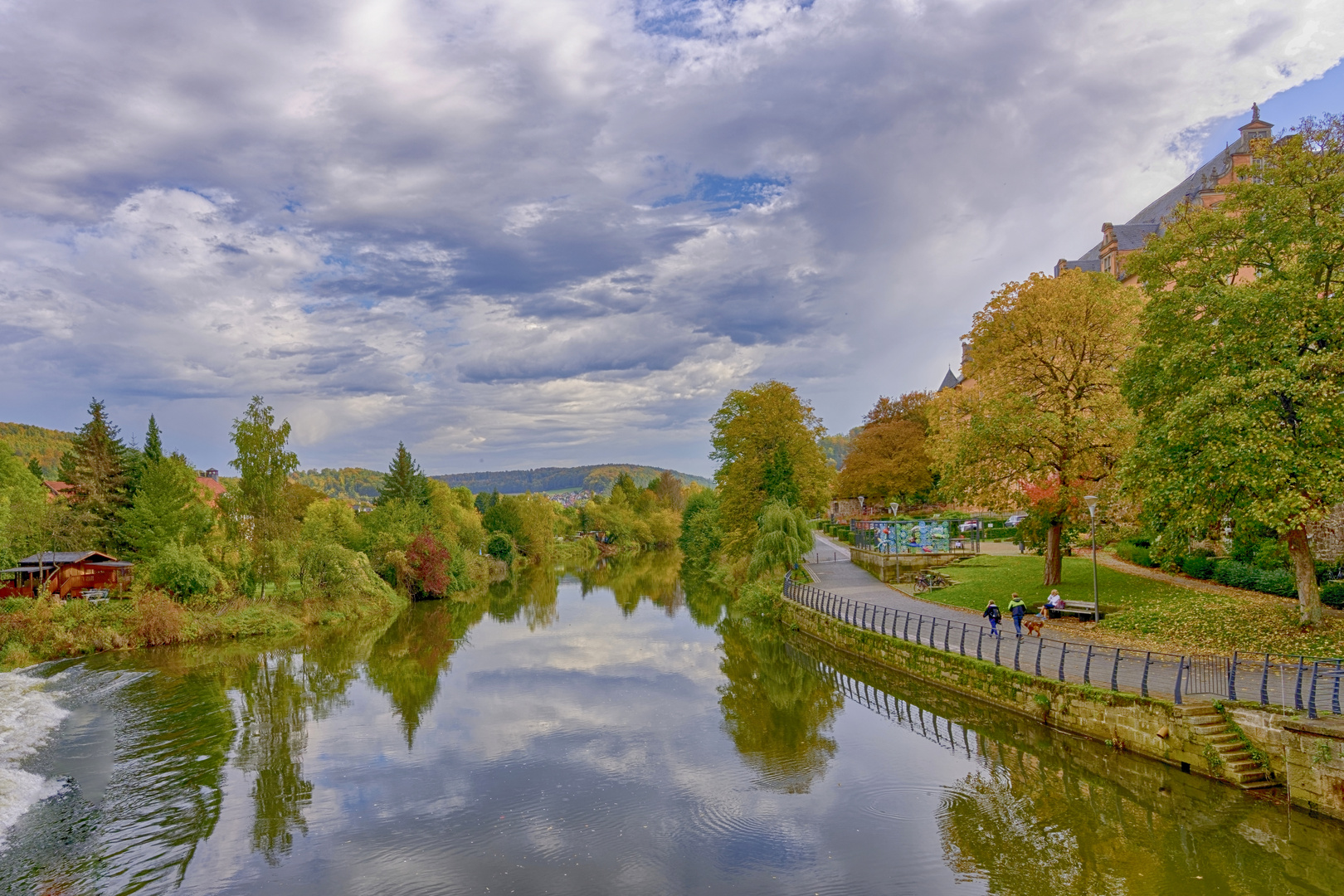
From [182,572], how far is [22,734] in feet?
52.9

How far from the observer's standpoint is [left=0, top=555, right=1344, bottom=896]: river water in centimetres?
1091

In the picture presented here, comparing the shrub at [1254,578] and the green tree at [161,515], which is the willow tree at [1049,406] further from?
the green tree at [161,515]

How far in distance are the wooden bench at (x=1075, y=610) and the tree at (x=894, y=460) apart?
2996 cm

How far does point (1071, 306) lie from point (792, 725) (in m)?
16.2

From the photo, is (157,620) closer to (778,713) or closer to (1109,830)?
(778,713)

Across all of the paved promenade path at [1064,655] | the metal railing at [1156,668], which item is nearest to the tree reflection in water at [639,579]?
the paved promenade path at [1064,655]

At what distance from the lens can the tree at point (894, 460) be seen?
5450 centimetres

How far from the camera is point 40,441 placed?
10469 cm

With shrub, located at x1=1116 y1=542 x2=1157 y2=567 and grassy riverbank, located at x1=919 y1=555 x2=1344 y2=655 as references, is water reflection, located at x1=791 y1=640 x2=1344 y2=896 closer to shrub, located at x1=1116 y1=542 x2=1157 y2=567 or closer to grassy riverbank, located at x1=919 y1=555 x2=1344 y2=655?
grassy riverbank, located at x1=919 y1=555 x2=1344 y2=655

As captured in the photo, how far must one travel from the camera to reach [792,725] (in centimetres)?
1859

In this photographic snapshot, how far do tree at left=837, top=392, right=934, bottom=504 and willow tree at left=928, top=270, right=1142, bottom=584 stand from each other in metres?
27.5

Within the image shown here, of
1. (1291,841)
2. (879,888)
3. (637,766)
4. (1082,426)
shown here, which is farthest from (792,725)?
(1082,426)

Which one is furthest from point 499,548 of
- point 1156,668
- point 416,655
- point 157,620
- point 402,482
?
point 1156,668

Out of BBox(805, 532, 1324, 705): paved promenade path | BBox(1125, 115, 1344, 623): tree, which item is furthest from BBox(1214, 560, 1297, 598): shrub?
BBox(805, 532, 1324, 705): paved promenade path
